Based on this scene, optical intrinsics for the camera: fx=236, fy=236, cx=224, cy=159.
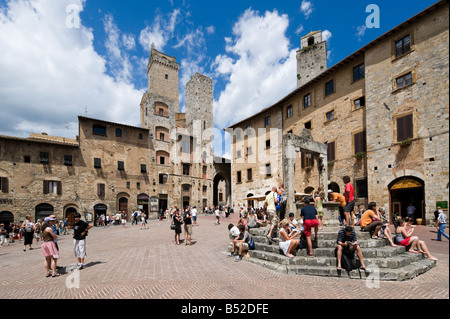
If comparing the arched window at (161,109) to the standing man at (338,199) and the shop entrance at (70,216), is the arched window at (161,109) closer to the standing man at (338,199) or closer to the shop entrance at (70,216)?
the shop entrance at (70,216)

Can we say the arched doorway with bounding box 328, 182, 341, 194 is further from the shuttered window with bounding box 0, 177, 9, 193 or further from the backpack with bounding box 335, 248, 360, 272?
the shuttered window with bounding box 0, 177, 9, 193

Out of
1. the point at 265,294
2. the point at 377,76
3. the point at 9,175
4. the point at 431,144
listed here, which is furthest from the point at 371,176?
the point at 9,175

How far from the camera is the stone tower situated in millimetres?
37816

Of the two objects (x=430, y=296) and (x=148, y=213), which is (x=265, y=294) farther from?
(x=148, y=213)

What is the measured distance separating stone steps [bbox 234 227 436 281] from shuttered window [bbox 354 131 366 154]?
12676mm

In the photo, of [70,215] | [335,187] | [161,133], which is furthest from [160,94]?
[335,187]

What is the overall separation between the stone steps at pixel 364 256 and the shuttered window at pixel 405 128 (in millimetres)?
10879

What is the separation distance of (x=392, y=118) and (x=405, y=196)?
5333 millimetres

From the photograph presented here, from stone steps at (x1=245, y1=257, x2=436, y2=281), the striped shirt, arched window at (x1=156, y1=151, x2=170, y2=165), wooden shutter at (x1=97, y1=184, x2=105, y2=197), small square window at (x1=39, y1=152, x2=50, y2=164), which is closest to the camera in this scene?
stone steps at (x1=245, y1=257, x2=436, y2=281)

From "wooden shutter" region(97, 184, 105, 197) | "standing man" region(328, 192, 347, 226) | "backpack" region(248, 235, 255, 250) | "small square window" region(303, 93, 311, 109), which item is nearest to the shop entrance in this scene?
"wooden shutter" region(97, 184, 105, 197)

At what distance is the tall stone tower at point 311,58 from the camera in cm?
3166

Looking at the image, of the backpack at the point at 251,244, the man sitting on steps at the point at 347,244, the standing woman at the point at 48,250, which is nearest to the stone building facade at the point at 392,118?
the backpack at the point at 251,244

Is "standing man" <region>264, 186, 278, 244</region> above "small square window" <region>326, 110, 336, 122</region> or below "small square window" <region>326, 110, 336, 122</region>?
below
